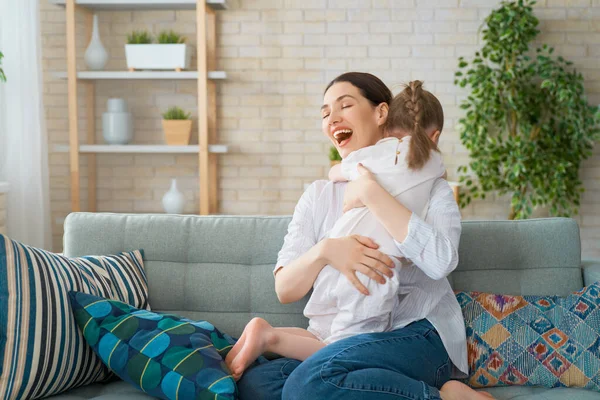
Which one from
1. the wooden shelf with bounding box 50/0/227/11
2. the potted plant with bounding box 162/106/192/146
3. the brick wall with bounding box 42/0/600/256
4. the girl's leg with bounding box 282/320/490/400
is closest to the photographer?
the girl's leg with bounding box 282/320/490/400

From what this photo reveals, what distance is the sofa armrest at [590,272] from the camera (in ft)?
6.51

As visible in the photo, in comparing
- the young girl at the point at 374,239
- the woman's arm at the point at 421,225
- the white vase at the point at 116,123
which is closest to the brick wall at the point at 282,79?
the white vase at the point at 116,123

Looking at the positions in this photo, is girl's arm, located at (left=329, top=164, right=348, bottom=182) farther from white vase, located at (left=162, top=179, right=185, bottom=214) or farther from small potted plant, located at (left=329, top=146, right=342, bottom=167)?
white vase, located at (left=162, top=179, right=185, bottom=214)

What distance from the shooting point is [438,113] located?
1.84 m

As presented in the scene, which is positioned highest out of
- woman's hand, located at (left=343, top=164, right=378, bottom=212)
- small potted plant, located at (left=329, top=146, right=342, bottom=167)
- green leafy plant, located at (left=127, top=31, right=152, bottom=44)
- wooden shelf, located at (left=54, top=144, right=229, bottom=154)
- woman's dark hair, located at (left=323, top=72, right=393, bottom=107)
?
green leafy plant, located at (left=127, top=31, right=152, bottom=44)

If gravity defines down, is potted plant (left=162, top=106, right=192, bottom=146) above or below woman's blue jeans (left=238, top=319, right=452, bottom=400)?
above

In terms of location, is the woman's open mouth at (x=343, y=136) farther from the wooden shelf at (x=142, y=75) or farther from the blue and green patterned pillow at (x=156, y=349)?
the wooden shelf at (x=142, y=75)

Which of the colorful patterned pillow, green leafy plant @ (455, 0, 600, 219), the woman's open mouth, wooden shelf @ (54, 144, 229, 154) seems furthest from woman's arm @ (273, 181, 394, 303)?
green leafy plant @ (455, 0, 600, 219)

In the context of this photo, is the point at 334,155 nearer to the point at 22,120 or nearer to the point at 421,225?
the point at 22,120

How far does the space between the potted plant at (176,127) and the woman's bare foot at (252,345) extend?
106 inches

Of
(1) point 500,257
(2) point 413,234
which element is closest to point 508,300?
(1) point 500,257

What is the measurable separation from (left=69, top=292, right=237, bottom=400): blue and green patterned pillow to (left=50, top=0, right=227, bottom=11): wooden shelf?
279 cm

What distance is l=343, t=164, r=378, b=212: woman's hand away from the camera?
1741 millimetres

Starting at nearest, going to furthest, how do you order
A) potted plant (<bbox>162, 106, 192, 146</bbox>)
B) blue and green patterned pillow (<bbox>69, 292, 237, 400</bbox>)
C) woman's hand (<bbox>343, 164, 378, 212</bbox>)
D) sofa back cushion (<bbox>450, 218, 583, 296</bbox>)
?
blue and green patterned pillow (<bbox>69, 292, 237, 400</bbox>), woman's hand (<bbox>343, 164, 378, 212</bbox>), sofa back cushion (<bbox>450, 218, 583, 296</bbox>), potted plant (<bbox>162, 106, 192, 146</bbox>)
